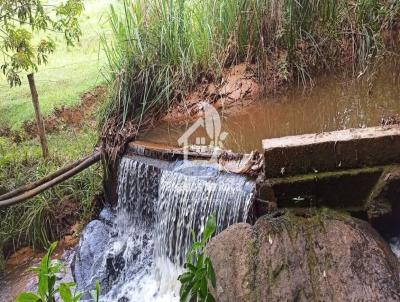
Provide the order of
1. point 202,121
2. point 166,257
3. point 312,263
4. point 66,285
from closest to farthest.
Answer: point 66,285 < point 312,263 < point 166,257 < point 202,121

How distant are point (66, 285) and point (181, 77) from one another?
3.22 m

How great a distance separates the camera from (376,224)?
2941 millimetres

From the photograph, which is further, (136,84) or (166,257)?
(136,84)

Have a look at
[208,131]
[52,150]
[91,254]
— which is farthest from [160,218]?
[52,150]

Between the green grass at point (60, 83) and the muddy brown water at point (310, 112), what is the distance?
84.9 inches

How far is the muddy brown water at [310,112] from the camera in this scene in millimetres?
3979

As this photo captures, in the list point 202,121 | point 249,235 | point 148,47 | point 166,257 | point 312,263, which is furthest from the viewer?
point 148,47

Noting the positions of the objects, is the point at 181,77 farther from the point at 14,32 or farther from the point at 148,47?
the point at 14,32

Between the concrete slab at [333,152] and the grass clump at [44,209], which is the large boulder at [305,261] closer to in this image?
the concrete slab at [333,152]

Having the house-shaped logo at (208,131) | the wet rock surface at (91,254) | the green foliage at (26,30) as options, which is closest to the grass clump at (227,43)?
the house-shaped logo at (208,131)

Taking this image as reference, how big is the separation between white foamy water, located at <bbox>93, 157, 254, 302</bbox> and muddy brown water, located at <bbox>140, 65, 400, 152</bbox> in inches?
17.8

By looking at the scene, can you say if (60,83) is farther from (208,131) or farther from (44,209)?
(208,131)

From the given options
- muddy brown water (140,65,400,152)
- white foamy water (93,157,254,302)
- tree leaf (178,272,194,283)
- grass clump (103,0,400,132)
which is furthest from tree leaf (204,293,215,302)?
grass clump (103,0,400,132)

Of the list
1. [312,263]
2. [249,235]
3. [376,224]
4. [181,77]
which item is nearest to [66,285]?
[249,235]
